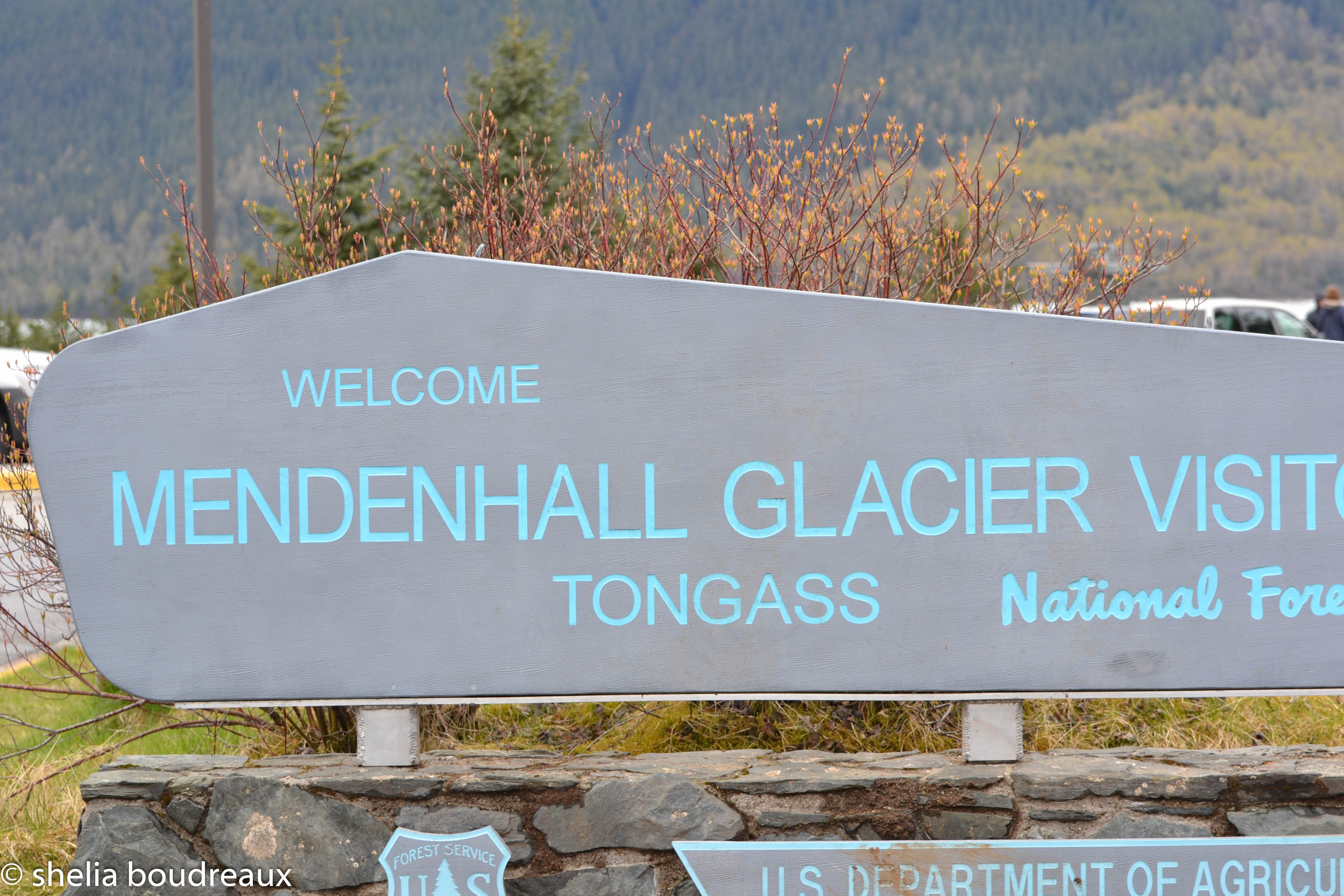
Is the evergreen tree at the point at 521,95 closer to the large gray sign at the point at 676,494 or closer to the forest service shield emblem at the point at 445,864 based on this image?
the large gray sign at the point at 676,494

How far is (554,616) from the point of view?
9.12 ft

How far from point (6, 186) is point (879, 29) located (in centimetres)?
6133

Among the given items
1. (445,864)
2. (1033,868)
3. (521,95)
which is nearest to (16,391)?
(521,95)

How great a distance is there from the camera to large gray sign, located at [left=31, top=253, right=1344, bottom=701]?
9.04ft

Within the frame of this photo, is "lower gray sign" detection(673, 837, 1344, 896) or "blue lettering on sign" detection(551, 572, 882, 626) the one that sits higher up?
"blue lettering on sign" detection(551, 572, 882, 626)

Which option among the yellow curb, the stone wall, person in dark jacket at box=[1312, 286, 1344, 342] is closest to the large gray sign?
the stone wall

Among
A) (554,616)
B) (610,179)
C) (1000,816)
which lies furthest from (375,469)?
(610,179)

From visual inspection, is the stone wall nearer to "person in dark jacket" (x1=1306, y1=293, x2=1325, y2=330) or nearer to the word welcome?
the word welcome

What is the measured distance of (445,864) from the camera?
2.81 meters

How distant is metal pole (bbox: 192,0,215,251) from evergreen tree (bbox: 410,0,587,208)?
3484 mm

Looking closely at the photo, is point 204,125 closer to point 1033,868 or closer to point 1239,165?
point 1033,868

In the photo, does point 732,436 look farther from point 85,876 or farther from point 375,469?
point 85,876

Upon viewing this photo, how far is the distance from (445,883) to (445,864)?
46mm

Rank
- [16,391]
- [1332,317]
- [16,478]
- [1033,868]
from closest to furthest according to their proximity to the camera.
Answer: [1033,868]
[16,478]
[1332,317]
[16,391]
